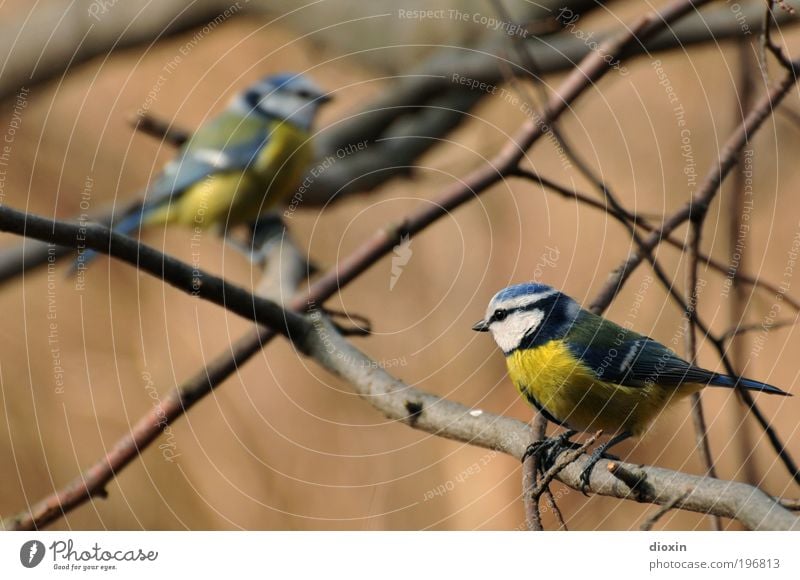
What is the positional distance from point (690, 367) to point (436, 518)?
12.2 inches

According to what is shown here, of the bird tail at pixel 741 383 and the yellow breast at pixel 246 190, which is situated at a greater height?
the yellow breast at pixel 246 190

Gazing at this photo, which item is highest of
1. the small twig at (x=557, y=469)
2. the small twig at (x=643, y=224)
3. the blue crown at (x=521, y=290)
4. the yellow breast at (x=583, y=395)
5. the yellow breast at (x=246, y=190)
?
the yellow breast at (x=246, y=190)

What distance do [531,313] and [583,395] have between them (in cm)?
10

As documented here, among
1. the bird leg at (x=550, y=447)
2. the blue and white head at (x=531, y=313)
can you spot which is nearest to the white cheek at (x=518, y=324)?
the blue and white head at (x=531, y=313)

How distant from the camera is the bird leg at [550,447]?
694mm

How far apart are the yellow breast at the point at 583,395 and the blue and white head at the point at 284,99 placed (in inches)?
25.1

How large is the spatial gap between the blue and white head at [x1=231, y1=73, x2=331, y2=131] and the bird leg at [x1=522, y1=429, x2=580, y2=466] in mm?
729

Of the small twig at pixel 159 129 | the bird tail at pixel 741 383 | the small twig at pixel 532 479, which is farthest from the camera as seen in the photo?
the small twig at pixel 159 129

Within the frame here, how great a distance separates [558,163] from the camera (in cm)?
101

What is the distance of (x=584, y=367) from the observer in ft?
2.61

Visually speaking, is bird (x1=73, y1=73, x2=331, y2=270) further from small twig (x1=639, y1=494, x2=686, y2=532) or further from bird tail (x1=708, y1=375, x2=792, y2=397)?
small twig (x1=639, y1=494, x2=686, y2=532)

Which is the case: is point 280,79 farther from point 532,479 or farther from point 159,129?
point 532,479

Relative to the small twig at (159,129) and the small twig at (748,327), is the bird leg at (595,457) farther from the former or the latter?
the small twig at (159,129)

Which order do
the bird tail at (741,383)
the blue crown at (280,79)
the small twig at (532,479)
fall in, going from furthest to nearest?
the blue crown at (280,79) → the bird tail at (741,383) → the small twig at (532,479)
